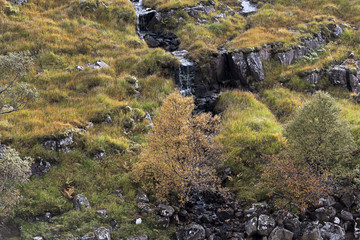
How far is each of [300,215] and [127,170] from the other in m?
8.97

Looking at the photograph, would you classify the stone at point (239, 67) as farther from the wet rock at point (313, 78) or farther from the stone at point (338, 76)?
the stone at point (338, 76)

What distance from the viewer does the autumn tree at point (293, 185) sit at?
40.4 ft

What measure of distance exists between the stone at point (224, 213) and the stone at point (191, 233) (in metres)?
1.61

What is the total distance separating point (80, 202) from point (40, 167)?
10.4 feet

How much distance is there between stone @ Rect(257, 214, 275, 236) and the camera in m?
12.3

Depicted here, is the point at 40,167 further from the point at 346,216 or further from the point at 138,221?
the point at 346,216

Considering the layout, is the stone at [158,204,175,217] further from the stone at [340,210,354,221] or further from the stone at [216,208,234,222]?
Result: the stone at [340,210,354,221]

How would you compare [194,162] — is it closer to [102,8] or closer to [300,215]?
[300,215]

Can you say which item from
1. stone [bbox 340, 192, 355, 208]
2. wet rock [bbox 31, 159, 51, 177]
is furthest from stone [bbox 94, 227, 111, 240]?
stone [bbox 340, 192, 355, 208]

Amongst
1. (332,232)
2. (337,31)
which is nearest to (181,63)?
(332,232)

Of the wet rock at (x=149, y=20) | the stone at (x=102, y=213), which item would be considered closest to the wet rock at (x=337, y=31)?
the wet rock at (x=149, y=20)

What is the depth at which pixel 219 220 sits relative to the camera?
1346cm

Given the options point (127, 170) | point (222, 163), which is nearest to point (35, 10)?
point (127, 170)

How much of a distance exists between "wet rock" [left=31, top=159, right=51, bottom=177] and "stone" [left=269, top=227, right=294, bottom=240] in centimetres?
1121
